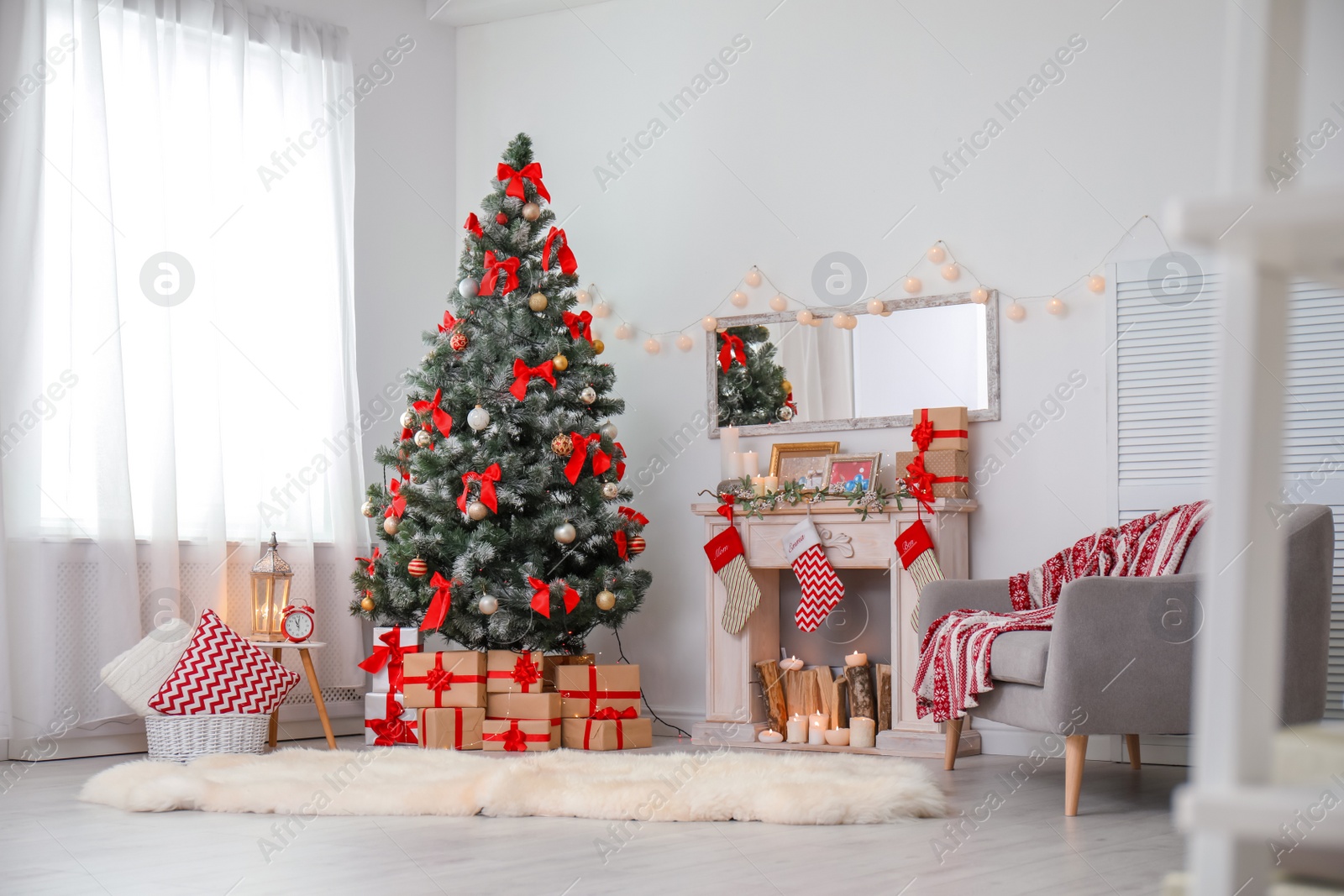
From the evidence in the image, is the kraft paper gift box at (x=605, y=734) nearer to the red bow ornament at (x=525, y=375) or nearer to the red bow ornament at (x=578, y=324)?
the red bow ornament at (x=525, y=375)

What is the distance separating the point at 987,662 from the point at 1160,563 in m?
0.63

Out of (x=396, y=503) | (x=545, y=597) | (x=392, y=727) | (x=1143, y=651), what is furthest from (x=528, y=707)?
(x=1143, y=651)

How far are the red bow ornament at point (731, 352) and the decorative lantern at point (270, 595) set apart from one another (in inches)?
81.0

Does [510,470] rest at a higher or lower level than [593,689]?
higher

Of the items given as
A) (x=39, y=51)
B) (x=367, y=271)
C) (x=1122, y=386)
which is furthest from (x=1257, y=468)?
(x=367, y=271)

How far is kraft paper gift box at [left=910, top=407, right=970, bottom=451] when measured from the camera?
16.1 ft

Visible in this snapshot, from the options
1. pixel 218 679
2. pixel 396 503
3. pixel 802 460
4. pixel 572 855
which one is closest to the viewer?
→ pixel 572 855

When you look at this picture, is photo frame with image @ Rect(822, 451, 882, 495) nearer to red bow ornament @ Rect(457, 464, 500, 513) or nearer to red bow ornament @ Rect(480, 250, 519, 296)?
red bow ornament @ Rect(457, 464, 500, 513)

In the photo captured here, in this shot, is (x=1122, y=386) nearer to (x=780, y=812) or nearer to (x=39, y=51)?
(x=780, y=812)

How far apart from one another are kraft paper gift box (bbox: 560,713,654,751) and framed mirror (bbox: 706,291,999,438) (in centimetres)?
137

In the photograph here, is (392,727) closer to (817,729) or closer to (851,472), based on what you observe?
(817,729)

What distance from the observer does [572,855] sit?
281cm

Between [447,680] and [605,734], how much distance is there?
65 centimetres

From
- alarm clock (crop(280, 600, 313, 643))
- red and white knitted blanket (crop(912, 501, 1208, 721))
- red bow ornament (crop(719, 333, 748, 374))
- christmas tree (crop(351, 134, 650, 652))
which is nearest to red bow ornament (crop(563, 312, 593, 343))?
christmas tree (crop(351, 134, 650, 652))
